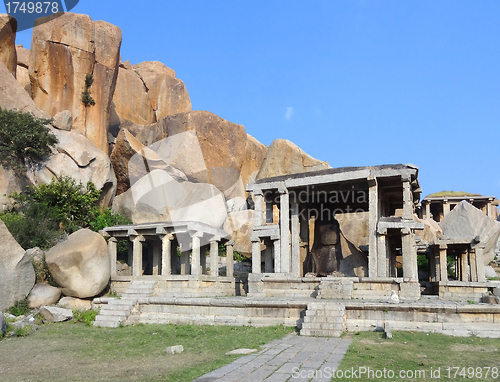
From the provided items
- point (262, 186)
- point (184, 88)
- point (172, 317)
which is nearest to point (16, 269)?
point (172, 317)

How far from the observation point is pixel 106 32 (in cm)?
3878

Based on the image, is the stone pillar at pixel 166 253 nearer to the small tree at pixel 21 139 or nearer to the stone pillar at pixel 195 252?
the stone pillar at pixel 195 252

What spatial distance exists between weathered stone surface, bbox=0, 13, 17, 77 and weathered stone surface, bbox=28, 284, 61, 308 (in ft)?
72.9

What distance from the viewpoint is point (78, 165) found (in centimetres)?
3303

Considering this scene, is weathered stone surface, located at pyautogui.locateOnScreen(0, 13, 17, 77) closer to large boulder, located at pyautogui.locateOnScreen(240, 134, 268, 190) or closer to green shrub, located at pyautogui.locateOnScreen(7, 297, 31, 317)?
large boulder, located at pyautogui.locateOnScreen(240, 134, 268, 190)

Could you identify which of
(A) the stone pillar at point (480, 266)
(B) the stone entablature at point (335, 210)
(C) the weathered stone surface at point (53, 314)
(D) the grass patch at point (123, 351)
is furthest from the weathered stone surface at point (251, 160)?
(D) the grass patch at point (123, 351)

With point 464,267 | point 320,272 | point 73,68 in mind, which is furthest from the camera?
point 73,68

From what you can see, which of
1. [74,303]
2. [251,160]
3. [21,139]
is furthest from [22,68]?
[74,303]

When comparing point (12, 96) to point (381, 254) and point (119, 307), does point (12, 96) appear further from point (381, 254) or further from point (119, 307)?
point (381, 254)

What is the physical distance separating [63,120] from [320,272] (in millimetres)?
22988

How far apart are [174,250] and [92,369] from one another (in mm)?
19955

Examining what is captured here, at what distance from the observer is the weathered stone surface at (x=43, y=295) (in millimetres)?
17703

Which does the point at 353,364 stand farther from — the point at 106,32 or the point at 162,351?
the point at 106,32

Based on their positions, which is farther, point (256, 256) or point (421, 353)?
point (256, 256)
